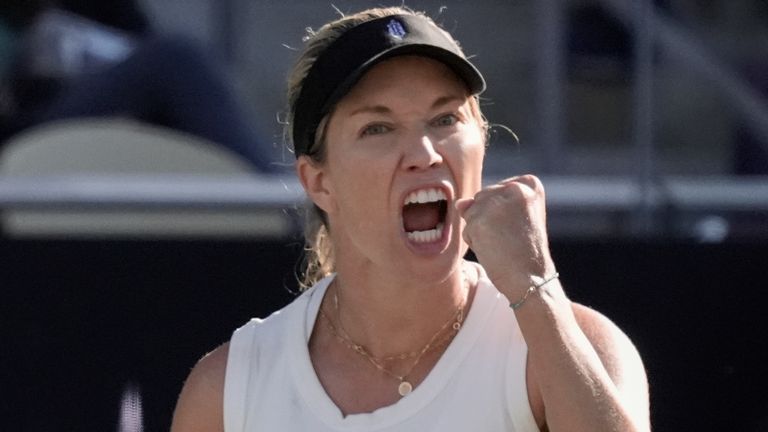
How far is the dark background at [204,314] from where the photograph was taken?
369 centimetres

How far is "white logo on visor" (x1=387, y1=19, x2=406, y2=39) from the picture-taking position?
2340mm

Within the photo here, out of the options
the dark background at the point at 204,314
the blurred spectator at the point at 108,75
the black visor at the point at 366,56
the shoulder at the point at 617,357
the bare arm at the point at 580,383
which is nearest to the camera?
the bare arm at the point at 580,383

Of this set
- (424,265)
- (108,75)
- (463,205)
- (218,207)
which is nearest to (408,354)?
(424,265)

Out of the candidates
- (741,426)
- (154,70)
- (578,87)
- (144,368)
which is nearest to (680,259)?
(741,426)

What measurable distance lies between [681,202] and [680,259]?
60 centimetres

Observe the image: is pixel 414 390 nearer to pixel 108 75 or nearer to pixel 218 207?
pixel 218 207

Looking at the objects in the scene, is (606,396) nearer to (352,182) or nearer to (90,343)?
(352,182)

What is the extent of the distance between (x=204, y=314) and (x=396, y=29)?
1.59 m

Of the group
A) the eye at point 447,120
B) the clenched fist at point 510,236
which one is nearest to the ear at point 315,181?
Result: the eye at point 447,120

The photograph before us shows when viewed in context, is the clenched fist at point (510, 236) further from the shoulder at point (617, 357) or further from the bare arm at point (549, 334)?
the shoulder at point (617, 357)

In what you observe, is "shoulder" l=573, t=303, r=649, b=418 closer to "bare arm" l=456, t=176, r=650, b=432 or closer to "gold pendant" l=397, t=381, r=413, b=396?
"bare arm" l=456, t=176, r=650, b=432

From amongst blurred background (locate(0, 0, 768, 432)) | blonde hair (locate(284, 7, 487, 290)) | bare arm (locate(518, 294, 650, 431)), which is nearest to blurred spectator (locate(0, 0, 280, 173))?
blurred background (locate(0, 0, 768, 432))

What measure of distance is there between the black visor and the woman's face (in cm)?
3

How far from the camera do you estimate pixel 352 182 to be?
2389 mm
